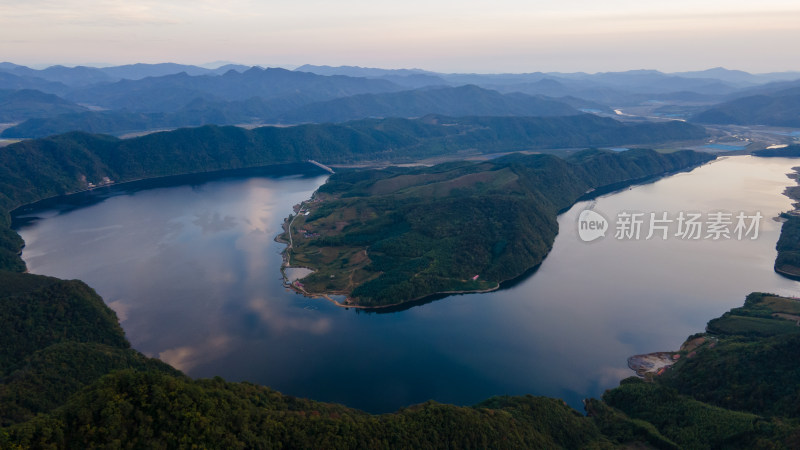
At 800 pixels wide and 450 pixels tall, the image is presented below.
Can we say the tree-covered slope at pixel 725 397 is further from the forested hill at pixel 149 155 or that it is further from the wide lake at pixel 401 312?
the forested hill at pixel 149 155

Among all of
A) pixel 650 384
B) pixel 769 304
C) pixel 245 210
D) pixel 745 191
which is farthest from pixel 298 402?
pixel 745 191

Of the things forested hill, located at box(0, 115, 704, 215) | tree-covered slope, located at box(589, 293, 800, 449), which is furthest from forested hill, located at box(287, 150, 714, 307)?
forested hill, located at box(0, 115, 704, 215)

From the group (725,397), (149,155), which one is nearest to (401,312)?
(725,397)

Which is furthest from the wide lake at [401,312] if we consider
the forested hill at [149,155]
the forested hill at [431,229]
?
the forested hill at [149,155]

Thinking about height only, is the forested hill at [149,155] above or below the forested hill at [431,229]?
above

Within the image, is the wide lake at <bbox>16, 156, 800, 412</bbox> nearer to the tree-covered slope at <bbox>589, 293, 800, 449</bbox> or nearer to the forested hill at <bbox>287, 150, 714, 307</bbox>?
the forested hill at <bbox>287, 150, 714, 307</bbox>

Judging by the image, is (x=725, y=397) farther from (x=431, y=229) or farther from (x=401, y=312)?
(x=431, y=229)
